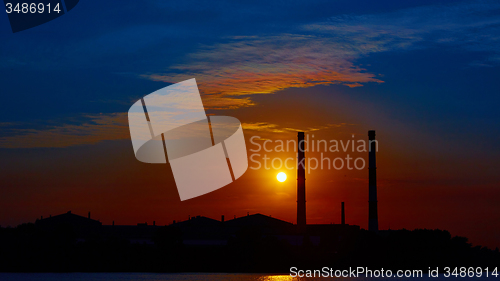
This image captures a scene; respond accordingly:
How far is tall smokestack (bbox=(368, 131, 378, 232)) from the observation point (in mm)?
75938

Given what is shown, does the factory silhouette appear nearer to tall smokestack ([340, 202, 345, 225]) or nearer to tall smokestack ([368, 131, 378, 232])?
tall smokestack ([368, 131, 378, 232])

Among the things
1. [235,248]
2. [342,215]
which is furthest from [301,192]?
[342,215]

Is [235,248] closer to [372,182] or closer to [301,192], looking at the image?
[301,192]

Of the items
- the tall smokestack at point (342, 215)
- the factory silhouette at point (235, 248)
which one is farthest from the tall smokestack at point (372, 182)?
the tall smokestack at point (342, 215)

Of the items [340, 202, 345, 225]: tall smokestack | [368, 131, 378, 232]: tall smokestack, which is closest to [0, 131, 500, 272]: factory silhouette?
[368, 131, 378, 232]: tall smokestack

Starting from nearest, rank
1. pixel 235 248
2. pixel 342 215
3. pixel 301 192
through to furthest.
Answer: pixel 235 248 < pixel 301 192 < pixel 342 215

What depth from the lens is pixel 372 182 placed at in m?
75.9

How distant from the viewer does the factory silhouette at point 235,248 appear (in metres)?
76.3

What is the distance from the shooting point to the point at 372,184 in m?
75.9

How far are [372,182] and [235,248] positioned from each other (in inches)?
785

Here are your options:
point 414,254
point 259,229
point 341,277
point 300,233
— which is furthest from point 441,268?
point 259,229

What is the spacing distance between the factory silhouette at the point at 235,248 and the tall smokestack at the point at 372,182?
0.42ft

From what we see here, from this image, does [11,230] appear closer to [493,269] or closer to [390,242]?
[390,242]

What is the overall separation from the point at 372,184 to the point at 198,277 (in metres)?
25.4
